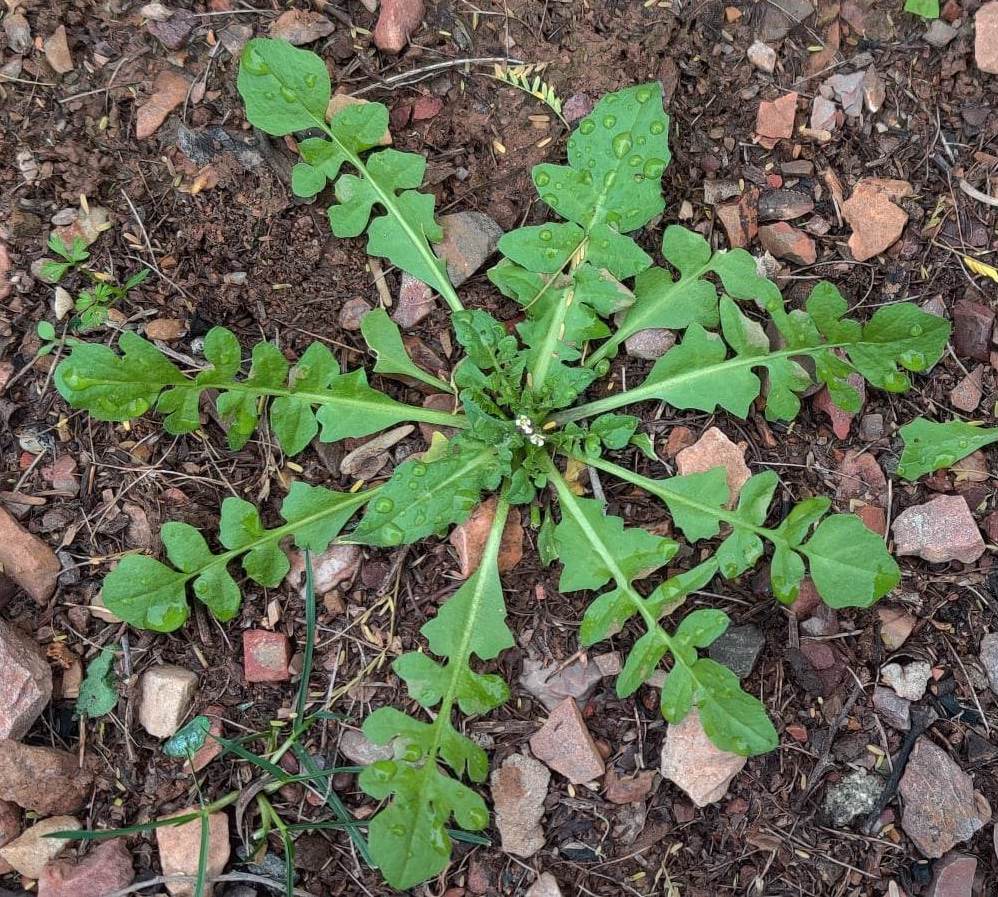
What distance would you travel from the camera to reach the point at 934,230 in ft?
10.1

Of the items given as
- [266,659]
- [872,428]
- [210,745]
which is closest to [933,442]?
[872,428]

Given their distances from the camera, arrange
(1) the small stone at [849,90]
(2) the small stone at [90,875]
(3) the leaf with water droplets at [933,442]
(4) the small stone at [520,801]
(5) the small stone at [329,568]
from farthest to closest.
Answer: (1) the small stone at [849,90] < (3) the leaf with water droplets at [933,442] < (5) the small stone at [329,568] < (4) the small stone at [520,801] < (2) the small stone at [90,875]

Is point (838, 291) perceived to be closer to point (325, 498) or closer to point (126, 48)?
point (325, 498)

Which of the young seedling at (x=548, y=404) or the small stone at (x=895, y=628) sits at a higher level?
the young seedling at (x=548, y=404)

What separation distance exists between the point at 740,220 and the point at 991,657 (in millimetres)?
1726

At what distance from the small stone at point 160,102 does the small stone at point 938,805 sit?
3.33 meters

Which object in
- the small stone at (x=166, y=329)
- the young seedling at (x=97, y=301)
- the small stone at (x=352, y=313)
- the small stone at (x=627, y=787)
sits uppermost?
the young seedling at (x=97, y=301)

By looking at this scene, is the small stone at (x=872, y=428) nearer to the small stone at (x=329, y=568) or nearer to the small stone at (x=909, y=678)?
the small stone at (x=909, y=678)

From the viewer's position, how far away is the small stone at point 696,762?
2699 mm

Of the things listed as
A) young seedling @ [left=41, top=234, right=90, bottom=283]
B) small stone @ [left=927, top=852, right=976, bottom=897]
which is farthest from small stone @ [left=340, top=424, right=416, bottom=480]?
small stone @ [left=927, top=852, right=976, bottom=897]

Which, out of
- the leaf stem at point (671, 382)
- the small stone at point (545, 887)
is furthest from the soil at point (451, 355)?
the leaf stem at point (671, 382)

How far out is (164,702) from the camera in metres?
2.70

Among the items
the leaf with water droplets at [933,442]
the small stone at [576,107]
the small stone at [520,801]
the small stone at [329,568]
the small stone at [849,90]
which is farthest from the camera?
the small stone at [849,90]

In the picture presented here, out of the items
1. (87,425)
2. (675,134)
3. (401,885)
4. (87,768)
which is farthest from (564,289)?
(87,768)
